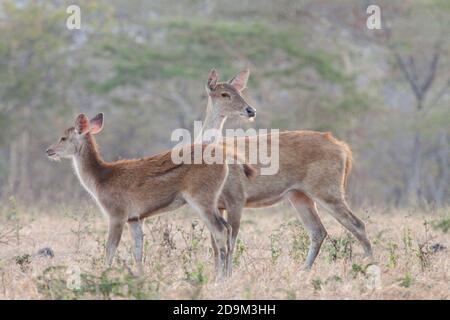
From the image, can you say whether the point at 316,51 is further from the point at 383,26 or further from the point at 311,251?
the point at 311,251

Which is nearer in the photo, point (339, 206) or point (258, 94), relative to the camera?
point (339, 206)

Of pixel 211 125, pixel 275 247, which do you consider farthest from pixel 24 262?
pixel 211 125

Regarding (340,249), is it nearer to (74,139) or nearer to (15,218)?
(74,139)

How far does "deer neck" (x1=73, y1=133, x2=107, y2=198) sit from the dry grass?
0.63m

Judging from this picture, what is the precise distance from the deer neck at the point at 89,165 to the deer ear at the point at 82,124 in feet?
0.18

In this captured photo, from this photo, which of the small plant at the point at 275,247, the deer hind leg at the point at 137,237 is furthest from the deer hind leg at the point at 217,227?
the deer hind leg at the point at 137,237

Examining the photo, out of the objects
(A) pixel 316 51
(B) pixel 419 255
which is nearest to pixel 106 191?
(B) pixel 419 255

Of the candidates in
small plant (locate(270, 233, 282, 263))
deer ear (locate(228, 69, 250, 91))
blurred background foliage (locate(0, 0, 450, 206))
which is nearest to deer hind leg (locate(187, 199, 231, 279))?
small plant (locate(270, 233, 282, 263))

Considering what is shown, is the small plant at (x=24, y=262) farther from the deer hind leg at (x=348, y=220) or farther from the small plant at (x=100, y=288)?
the deer hind leg at (x=348, y=220)

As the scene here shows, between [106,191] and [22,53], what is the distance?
21.4 meters
